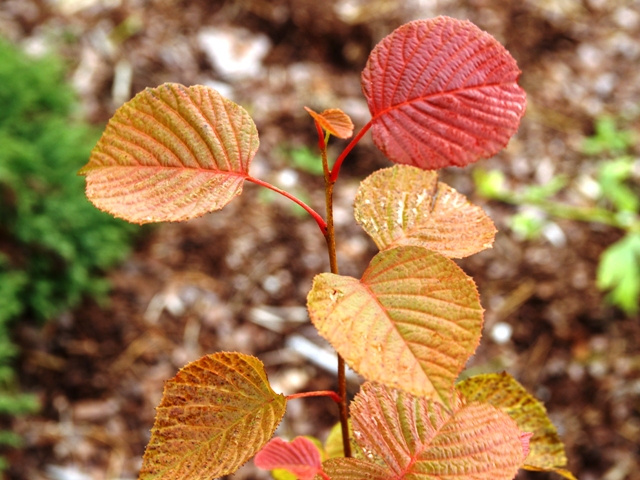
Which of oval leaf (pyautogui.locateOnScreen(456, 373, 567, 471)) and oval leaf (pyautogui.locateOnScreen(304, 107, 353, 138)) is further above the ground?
oval leaf (pyautogui.locateOnScreen(304, 107, 353, 138))

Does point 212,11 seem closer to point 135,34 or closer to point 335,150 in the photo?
point 135,34

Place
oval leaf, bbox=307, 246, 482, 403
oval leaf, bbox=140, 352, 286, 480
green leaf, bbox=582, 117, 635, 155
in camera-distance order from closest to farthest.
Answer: oval leaf, bbox=307, 246, 482, 403 → oval leaf, bbox=140, 352, 286, 480 → green leaf, bbox=582, 117, 635, 155

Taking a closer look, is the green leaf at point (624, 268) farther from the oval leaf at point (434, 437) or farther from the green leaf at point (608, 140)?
the oval leaf at point (434, 437)

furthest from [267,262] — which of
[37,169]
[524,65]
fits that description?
[524,65]

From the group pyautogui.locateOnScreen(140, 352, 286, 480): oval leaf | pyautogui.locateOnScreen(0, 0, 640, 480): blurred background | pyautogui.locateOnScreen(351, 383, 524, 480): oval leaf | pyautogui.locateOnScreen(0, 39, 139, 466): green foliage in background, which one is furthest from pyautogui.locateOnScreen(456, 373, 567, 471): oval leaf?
pyautogui.locateOnScreen(0, 39, 139, 466): green foliage in background

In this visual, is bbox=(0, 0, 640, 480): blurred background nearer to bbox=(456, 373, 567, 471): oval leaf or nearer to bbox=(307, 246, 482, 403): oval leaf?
bbox=(456, 373, 567, 471): oval leaf

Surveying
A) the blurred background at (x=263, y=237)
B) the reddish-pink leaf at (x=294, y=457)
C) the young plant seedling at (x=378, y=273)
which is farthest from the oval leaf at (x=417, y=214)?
the blurred background at (x=263, y=237)

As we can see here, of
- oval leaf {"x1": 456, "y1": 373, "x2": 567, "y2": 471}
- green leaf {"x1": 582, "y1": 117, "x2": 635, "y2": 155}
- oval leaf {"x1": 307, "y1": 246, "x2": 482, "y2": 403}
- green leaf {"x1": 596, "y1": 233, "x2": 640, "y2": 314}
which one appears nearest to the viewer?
oval leaf {"x1": 307, "y1": 246, "x2": 482, "y2": 403}
